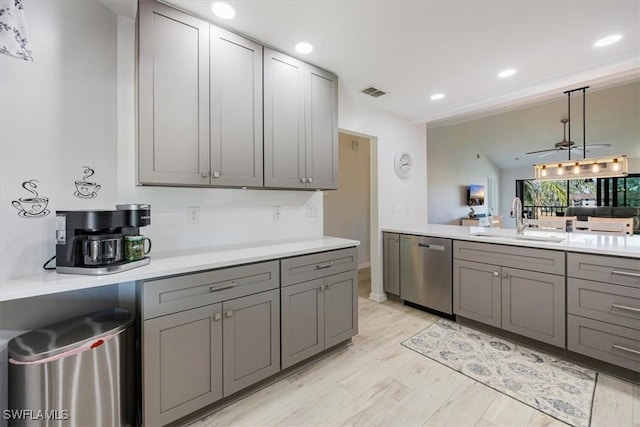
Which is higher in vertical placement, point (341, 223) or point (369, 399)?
point (341, 223)

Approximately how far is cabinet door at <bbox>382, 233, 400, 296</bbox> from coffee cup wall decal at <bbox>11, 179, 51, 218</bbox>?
3108 millimetres

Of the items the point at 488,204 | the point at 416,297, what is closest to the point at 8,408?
the point at 416,297

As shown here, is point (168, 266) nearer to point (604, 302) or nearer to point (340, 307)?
point (340, 307)

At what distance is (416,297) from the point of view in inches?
126

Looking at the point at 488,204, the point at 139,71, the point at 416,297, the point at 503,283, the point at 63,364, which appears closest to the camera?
the point at 63,364

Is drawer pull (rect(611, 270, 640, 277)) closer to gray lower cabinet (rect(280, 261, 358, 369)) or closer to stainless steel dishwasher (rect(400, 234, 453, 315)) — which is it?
stainless steel dishwasher (rect(400, 234, 453, 315))

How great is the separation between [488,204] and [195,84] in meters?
9.77

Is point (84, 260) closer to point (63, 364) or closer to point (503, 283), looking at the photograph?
point (63, 364)

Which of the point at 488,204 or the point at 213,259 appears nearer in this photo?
the point at 213,259

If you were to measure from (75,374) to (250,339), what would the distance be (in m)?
0.84

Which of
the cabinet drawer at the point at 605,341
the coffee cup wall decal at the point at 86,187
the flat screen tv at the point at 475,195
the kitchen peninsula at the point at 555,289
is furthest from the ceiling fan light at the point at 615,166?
the coffee cup wall decal at the point at 86,187

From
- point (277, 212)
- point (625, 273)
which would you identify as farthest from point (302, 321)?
point (625, 273)

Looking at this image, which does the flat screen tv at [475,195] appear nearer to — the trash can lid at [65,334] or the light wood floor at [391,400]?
the light wood floor at [391,400]

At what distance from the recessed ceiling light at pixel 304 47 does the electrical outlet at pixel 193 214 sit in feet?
4.88
